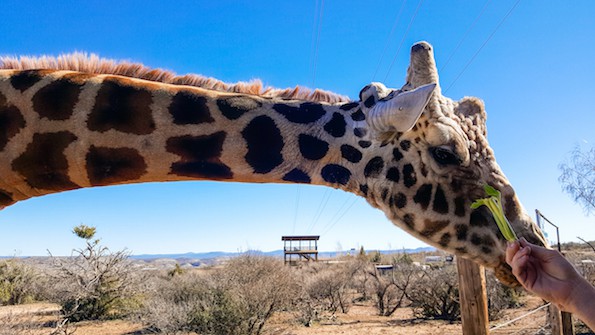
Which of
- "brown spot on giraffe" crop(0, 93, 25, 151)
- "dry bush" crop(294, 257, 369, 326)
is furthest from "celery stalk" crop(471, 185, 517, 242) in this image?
"dry bush" crop(294, 257, 369, 326)

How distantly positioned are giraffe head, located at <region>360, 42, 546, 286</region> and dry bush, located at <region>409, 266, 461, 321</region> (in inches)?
701

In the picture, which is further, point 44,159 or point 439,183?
point 439,183

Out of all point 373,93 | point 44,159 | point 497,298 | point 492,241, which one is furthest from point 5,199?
point 497,298

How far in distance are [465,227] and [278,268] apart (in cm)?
1898

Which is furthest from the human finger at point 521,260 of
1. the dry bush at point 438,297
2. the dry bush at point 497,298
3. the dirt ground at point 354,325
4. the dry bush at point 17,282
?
the dry bush at point 17,282

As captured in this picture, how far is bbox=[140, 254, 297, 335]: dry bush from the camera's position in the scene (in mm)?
15273

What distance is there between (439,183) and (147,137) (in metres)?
1.88

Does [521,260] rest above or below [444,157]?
below

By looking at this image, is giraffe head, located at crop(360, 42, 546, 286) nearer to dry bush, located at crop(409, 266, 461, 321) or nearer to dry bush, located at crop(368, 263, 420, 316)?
dry bush, located at crop(409, 266, 461, 321)

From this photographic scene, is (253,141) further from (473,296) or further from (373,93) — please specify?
(473,296)

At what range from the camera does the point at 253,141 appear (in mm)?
2836

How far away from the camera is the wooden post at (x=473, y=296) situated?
5.23 m

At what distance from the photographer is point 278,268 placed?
2120cm

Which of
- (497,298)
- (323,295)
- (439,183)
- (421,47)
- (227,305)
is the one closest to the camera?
(439,183)
